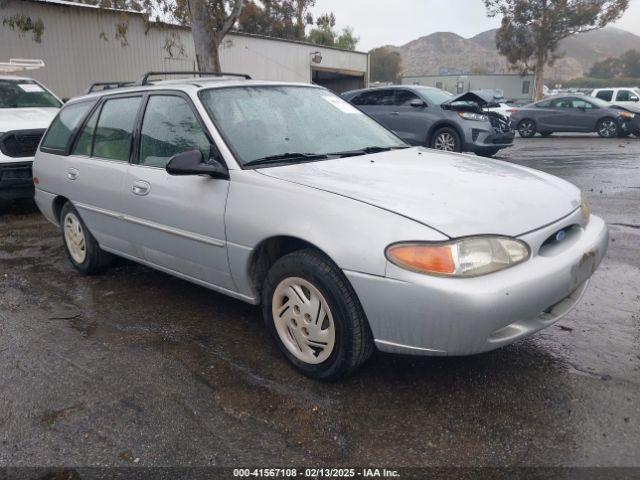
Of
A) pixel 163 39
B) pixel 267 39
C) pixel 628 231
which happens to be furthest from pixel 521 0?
pixel 628 231

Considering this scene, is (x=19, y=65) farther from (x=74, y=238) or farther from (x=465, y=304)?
(x=465, y=304)

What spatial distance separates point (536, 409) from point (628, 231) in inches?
156

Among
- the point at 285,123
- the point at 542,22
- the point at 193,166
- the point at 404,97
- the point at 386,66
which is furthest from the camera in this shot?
the point at 386,66

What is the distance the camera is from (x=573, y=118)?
18.1 m

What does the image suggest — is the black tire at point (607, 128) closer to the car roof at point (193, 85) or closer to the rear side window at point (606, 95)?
the rear side window at point (606, 95)

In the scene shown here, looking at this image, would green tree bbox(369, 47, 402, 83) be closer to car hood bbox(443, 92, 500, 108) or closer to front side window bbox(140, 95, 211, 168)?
car hood bbox(443, 92, 500, 108)

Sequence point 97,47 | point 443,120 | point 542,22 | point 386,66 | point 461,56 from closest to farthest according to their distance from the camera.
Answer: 1. point 443,120
2. point 97,47
3. point 542,22
4. point 386,66
5. point 461,56

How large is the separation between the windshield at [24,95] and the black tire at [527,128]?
15.4 metres

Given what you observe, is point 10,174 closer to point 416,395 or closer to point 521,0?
point 416,395

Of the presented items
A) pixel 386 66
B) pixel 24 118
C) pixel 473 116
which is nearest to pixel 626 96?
pixel 473 116

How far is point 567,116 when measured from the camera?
59.9 feet

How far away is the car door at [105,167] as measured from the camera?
13.7 feet

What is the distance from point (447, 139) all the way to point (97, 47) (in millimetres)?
12140

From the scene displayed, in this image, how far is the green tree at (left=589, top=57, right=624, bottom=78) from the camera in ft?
357
